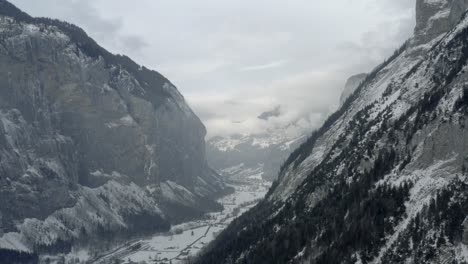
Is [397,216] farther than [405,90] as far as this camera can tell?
No

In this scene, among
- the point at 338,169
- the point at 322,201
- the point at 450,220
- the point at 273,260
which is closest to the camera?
the point at 450,220

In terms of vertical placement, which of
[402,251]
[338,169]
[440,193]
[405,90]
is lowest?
[402,251]

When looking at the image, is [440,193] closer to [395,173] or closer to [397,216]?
[397,216]

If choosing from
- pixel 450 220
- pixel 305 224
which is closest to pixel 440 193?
pixel 450 220

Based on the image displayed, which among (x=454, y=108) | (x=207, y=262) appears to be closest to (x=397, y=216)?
(x=454, y=108)

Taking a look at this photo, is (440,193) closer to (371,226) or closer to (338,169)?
(371,226)

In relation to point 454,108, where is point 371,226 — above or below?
below

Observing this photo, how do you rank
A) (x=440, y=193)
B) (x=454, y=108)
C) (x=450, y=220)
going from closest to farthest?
(x=450, y=220) < (x=440, y=193) < (x=454, y=108)
